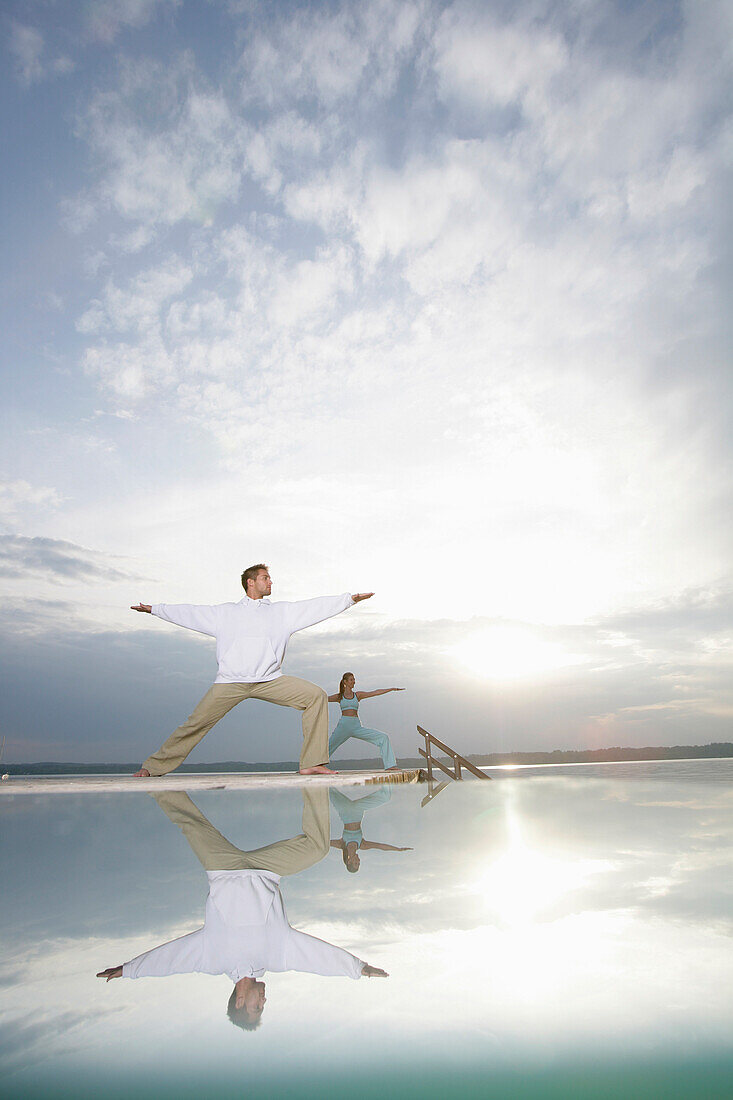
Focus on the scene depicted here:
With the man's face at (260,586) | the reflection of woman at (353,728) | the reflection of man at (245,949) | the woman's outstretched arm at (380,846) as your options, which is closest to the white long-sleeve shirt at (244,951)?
the reflection of man at (245,949)

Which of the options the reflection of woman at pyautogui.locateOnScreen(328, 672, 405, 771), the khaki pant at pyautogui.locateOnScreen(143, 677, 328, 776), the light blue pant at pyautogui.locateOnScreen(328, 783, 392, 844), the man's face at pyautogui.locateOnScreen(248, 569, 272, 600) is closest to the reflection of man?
the light blue pant at pyautogui.locateOnScreen(328, 783, 392, 844)

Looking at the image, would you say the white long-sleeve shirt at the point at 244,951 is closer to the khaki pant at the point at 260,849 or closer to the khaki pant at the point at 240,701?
the khaki pant at the point at 260,849

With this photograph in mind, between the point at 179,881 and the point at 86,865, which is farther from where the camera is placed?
the point at 86,865

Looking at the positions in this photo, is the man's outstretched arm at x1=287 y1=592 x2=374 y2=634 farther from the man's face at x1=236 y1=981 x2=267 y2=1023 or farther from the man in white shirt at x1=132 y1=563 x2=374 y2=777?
the man's face at x1=236 y1=981 x2=267 y2=1023

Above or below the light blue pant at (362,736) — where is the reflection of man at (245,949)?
below

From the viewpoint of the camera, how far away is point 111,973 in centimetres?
141

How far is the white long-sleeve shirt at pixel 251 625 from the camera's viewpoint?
772 centimetres

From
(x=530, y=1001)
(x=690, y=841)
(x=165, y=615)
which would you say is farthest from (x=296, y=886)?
(x=165, y=615)

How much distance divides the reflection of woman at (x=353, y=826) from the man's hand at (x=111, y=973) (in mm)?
1216

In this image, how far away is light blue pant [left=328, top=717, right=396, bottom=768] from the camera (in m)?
11.9

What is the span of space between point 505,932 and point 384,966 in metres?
0.43

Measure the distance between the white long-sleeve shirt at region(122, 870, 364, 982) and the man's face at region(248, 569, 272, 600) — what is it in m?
6.30

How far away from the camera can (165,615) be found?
25.7 ft

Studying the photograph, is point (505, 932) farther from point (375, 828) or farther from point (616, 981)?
point (375, 828)
